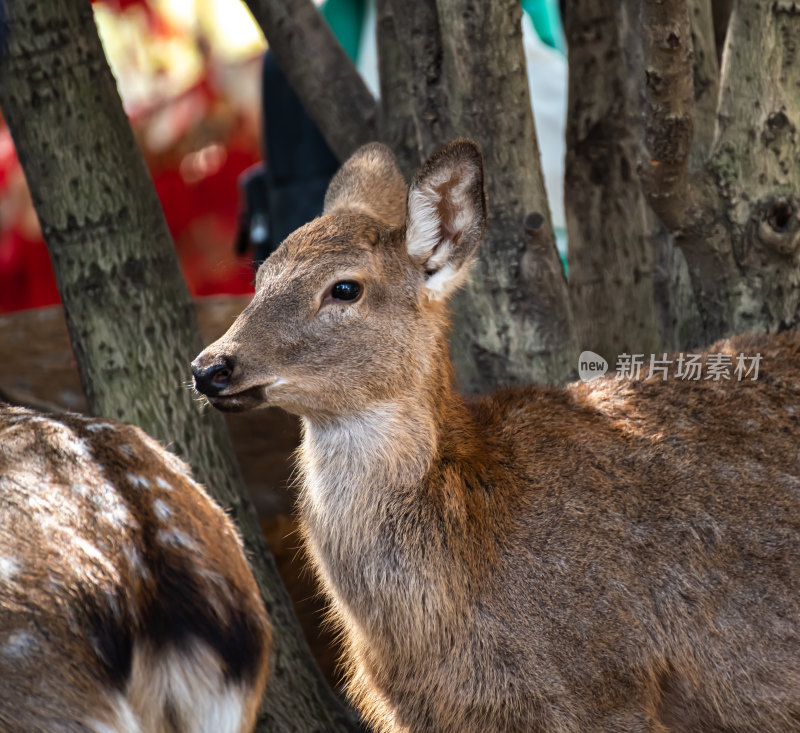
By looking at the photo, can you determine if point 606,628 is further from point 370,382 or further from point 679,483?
point 370,382

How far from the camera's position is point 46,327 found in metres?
7.81

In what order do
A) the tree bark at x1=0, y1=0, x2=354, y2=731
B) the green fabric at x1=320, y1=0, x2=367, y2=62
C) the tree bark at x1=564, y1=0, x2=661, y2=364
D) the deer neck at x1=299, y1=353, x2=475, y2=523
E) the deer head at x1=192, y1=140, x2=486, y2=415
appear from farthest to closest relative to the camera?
the green fabric at x1=320, y1=0, x2=367, y2=62 < the tree bark at x1=564, y1=0, x2=661, y2=364 < the tree bark at x1=0, y1=0, x2=354, y2=731 < the deer neck at x1=299, y1=353, x2=475, y2=523 < the deer head at x1=192, y1=140, x2=486, y2=415

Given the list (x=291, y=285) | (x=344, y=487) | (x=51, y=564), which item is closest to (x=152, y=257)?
(x=291, y=285)

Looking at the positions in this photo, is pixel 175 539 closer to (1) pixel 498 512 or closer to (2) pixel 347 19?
(1) pixel 498 512

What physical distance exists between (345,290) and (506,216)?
1.10 meters

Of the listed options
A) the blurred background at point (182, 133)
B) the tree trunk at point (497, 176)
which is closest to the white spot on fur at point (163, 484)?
the tree trunk at point (497, 176)

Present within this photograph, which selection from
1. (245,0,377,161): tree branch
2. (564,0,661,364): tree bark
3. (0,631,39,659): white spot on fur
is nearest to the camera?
(0,631,39,659): white spot on fur

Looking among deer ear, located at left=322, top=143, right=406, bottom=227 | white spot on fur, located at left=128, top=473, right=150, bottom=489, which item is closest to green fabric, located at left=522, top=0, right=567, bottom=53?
deer ear, located at left=322, top=143, right=406, bottom=227

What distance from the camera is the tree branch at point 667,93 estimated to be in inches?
172

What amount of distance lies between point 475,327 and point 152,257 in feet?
4.63

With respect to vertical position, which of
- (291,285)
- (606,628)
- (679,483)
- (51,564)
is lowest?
(606,628)

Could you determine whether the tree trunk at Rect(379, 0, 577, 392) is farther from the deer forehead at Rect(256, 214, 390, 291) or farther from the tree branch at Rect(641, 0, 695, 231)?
the deer forehead at Rect(256, 214, 390, 291)

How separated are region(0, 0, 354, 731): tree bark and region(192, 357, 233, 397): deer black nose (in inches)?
45.1

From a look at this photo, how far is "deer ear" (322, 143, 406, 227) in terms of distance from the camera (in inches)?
192
